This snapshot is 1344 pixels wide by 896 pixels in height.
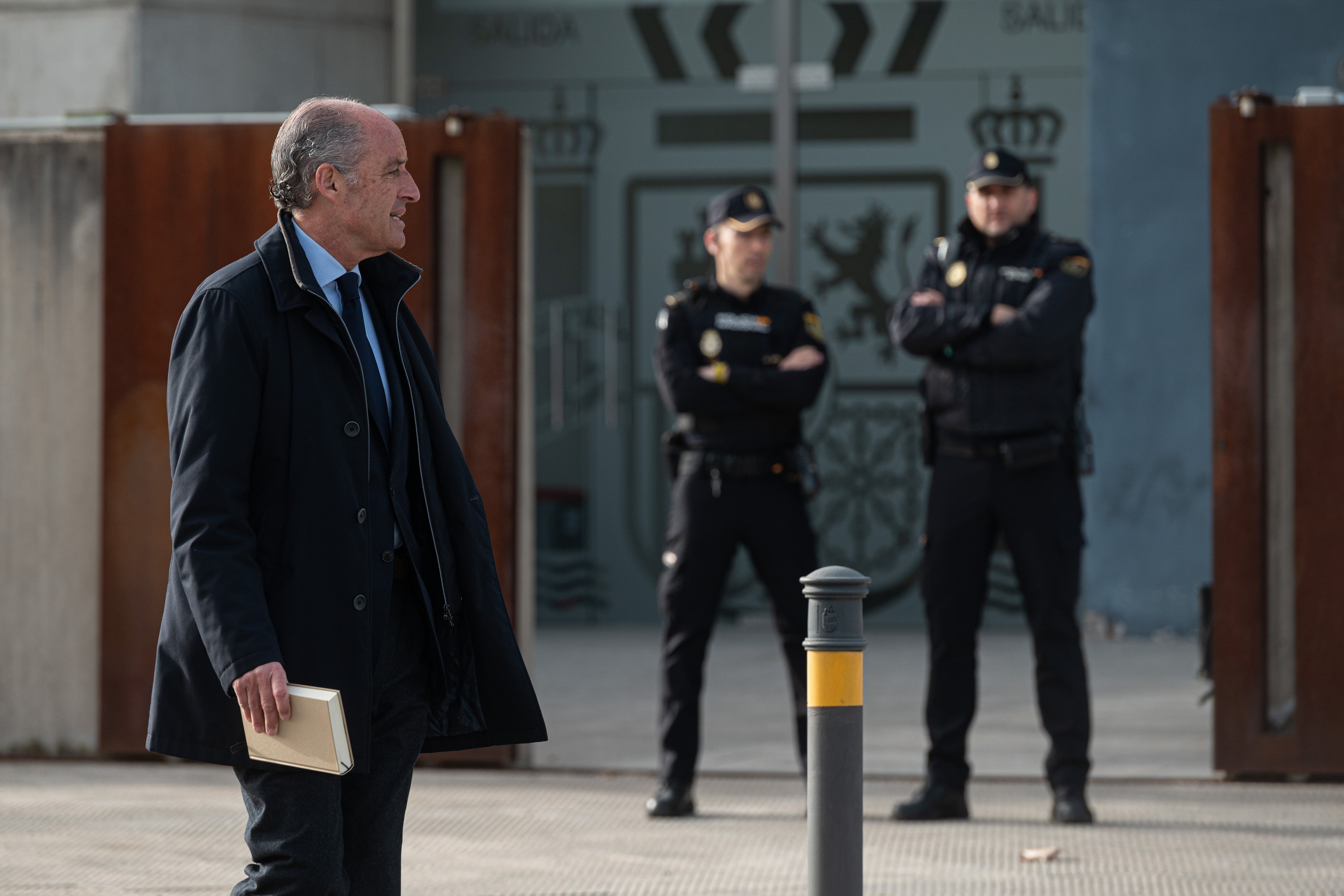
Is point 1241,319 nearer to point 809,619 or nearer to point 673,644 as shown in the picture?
point 673,644

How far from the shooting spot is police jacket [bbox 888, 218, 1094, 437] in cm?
529

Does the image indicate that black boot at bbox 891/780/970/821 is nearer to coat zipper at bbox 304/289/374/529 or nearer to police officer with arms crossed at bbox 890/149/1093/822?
police officer with arms crossed at bbox 890/149/1093/822

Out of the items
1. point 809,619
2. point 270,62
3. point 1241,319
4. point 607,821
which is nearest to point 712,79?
point 270,62

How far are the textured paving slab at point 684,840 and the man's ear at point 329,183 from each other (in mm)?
2214

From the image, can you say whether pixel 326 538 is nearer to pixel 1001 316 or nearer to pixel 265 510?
pixel 265 510

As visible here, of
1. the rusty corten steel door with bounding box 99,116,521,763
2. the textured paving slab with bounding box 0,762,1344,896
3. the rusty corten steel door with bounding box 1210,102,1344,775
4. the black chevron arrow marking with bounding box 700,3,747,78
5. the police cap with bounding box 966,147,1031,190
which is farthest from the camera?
the black chevron arrow marking with bounding box 700,3,747,78

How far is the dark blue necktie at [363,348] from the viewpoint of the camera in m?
2.96

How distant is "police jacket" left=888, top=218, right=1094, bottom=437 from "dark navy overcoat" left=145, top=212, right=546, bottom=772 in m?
2.76

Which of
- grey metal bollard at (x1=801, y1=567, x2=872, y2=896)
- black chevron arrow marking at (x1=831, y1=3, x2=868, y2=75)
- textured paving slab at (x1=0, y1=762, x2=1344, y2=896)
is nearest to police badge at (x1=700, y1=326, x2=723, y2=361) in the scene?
textured paving slab at (x1=0, y1=762, x2=1344, y2=896)

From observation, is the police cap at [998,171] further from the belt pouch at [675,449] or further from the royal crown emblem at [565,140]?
the royal crown emblem at [565,140]

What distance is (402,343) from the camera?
3139mm

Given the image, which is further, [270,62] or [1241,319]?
[270,62]

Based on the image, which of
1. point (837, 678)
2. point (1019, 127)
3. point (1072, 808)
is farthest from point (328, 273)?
point (1019, 127)

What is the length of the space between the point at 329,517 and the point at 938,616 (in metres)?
3.08
